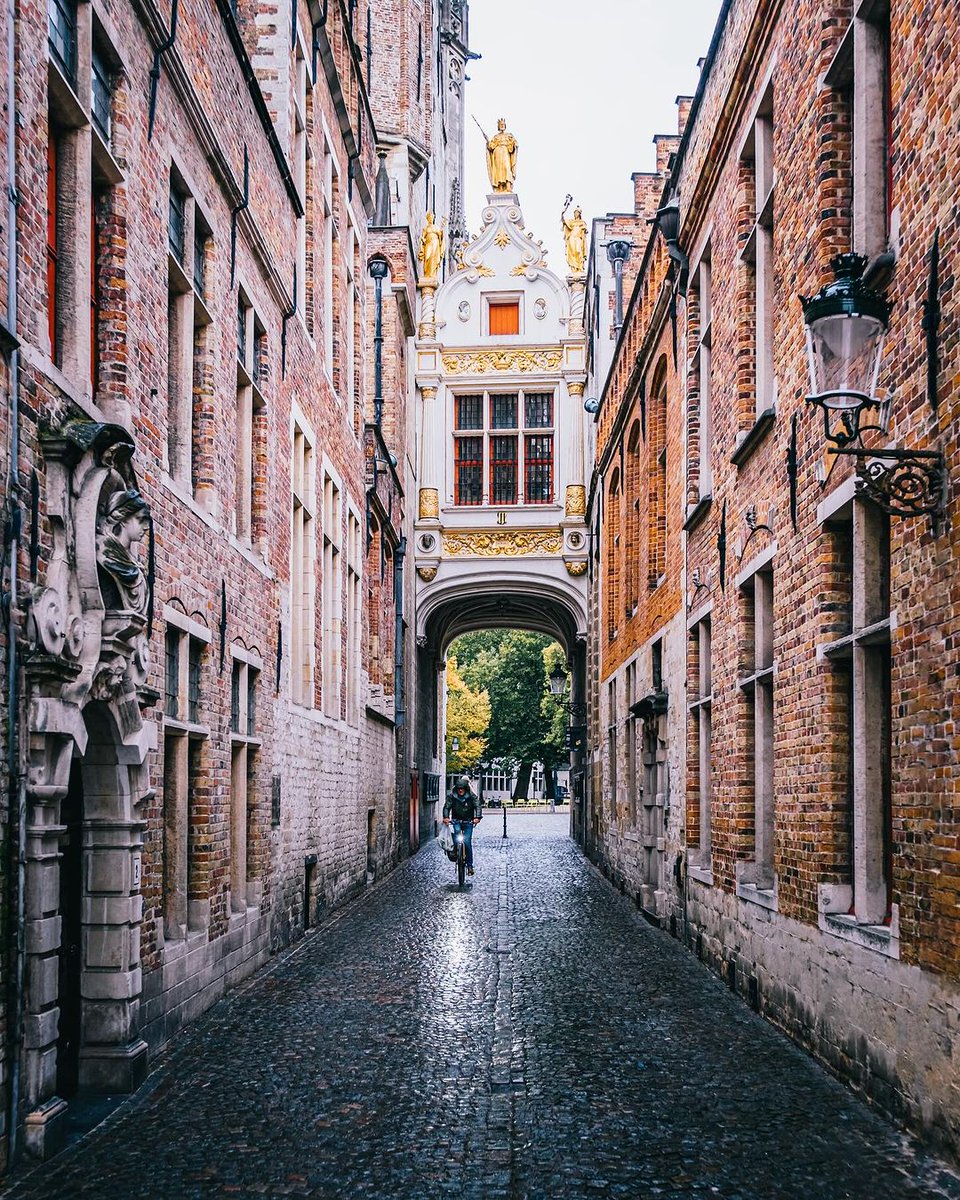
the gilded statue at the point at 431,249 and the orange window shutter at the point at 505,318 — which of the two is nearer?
the gilded statue at the point at 431,249

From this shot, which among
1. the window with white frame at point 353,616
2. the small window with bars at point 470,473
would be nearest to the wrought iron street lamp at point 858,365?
the window with white frame at point 353,616

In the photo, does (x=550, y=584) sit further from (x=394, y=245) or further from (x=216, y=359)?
(x=216, y=359)

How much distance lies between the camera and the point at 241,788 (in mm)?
12195

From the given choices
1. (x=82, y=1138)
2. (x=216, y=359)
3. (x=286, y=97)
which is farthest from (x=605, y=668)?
(x=82, y=1138)

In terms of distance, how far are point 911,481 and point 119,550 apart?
12.5 ft

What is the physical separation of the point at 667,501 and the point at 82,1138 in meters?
12.0

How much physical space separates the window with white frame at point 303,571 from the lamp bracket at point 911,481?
9975mm

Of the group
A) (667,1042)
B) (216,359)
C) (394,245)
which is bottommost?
(667,1042)

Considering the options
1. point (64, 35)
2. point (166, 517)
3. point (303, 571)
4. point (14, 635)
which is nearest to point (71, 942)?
point (14, 635)

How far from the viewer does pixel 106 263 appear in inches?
327

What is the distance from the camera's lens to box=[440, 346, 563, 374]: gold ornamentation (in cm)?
3569

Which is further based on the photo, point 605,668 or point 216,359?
point 605,668

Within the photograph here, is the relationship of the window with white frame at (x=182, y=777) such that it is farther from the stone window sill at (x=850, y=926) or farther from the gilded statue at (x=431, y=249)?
the gilded statue at (x=431, y=249)

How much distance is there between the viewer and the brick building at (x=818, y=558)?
6285 mm
